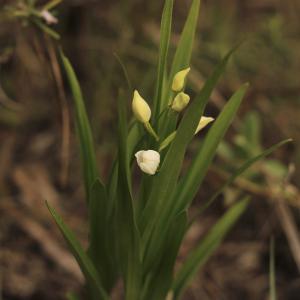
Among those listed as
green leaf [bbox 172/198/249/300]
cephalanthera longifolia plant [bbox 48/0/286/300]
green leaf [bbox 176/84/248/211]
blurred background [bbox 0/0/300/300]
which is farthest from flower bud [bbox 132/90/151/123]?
blurred background [bbox 0/0/300/300]

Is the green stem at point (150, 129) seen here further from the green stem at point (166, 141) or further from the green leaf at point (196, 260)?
the green leaf at point (196, 260)

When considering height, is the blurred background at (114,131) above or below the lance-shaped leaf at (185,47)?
below

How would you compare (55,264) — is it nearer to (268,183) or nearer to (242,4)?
(268,183)

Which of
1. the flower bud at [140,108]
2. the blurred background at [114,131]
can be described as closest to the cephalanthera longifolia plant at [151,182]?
the flower bud at [140,108]

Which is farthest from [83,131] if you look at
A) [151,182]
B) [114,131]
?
[114,131]

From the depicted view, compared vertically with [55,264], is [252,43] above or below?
above

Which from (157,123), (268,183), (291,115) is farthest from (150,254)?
(291,115)
